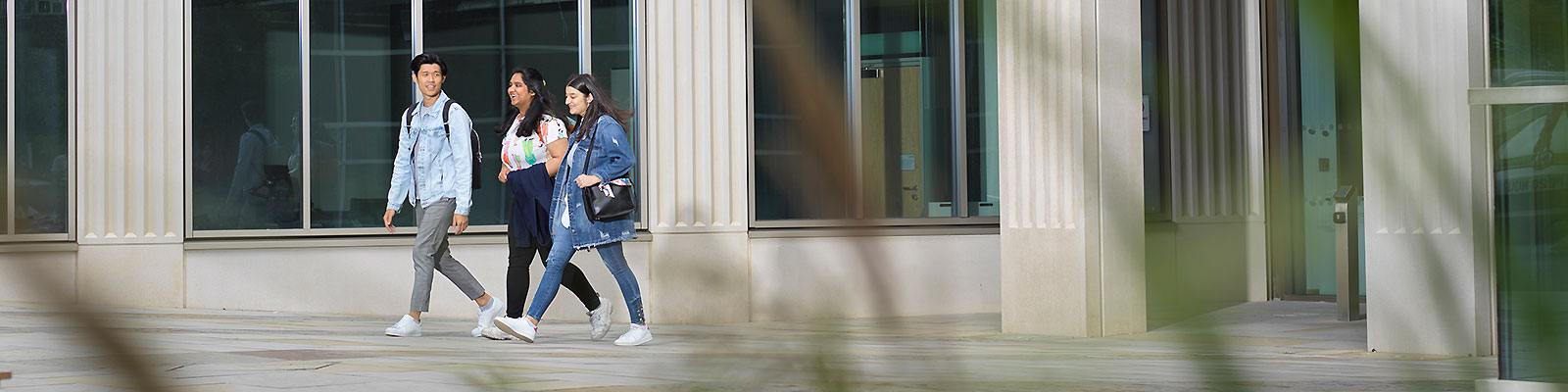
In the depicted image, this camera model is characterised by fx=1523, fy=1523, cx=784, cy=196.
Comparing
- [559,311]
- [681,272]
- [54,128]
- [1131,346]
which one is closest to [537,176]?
[559,311]

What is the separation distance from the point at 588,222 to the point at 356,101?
410cm

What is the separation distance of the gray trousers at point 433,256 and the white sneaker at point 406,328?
107 mm

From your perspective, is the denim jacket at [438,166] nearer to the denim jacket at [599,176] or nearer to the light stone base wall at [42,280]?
the denim jacket at [599,176]

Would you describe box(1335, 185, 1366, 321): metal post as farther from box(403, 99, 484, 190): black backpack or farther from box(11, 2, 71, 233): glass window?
box(11, 2, 71, 233): glass window

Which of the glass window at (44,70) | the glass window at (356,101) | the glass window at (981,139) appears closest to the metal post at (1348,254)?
the glass window at (981,139)

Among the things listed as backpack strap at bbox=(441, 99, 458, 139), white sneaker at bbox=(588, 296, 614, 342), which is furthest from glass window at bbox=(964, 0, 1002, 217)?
backpack strap at bbox=(441, 99, 458, 139)

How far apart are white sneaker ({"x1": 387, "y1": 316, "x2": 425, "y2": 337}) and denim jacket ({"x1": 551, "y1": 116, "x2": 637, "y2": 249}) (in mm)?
1221

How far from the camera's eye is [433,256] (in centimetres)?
845

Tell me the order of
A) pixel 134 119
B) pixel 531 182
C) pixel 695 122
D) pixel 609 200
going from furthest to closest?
pixel 134 119
pixel 695 122
pixel 531 182
pixel 609 200

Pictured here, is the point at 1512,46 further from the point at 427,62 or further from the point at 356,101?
the point at 356,101

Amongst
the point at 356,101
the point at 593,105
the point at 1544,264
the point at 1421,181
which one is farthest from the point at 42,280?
the point at 356,101

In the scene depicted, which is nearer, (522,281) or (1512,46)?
(1512,46)

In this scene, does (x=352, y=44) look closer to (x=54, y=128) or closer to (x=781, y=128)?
(x=54, y=128)

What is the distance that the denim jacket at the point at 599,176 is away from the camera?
304 inches
